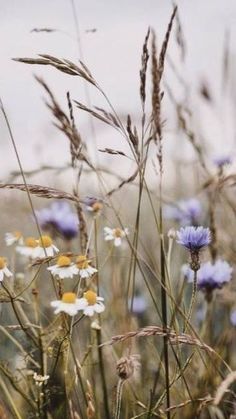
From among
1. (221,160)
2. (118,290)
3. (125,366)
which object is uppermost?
(221,160)

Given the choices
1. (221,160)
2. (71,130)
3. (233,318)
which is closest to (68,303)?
(71,130)

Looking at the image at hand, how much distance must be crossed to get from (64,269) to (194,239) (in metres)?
0.19

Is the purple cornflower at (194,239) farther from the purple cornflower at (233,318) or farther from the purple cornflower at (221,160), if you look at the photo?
the purple cornflower at (221,160)

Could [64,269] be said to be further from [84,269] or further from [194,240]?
[194,240]

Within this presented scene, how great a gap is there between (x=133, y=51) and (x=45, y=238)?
3.85 metres

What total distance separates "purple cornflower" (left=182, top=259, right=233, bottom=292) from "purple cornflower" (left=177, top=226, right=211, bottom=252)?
303mm

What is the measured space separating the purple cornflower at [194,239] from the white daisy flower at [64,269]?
153 mm

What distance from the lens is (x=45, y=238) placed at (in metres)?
1.14

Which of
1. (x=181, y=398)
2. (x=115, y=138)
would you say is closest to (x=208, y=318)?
(x=181, y=398)

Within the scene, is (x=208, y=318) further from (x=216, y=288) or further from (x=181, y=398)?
(x=181, y=398)

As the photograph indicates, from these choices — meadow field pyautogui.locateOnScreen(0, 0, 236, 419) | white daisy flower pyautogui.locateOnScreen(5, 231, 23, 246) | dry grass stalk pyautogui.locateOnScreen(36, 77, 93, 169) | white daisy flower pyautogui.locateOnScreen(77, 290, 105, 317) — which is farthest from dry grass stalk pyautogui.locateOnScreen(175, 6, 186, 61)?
white daisy flower pyautogui.locateOnScreen(77, 290, 105, 317)

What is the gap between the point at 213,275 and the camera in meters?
1.39

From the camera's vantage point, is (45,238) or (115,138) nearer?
(45,238)

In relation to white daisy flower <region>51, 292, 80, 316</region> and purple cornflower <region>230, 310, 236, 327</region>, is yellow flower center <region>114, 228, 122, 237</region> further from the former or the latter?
purple cornflower <region>230, 310, 236, 327</region>
